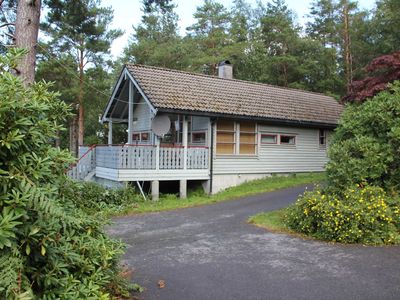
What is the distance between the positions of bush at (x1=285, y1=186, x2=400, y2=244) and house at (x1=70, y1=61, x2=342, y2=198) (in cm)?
729

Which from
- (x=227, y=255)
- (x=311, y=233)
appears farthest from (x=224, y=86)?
(x=227, y=255)

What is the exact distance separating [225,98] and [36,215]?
14.8 m

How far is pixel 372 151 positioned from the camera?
9.39m

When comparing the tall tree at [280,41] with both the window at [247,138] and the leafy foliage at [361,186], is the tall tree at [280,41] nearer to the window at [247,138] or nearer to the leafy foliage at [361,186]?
the window at [247,138]

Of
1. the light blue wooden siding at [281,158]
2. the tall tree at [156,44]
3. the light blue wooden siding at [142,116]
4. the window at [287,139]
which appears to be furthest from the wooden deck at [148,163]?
the tall tree at [156,44]

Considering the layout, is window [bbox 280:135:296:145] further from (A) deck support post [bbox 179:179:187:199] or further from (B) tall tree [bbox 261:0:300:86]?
(B) tall tree [bbox 261:0:300:86]

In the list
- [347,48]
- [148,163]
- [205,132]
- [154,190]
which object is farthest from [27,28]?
[347,48]

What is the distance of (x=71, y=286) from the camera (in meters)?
3.75

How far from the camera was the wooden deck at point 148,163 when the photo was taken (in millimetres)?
14344

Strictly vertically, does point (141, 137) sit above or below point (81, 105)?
below

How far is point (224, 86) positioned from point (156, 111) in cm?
577

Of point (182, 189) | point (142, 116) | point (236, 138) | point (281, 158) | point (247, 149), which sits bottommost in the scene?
point (182, 189)

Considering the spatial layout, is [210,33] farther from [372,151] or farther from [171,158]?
[372,151]

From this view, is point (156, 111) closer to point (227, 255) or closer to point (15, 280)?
point (227, 255)
